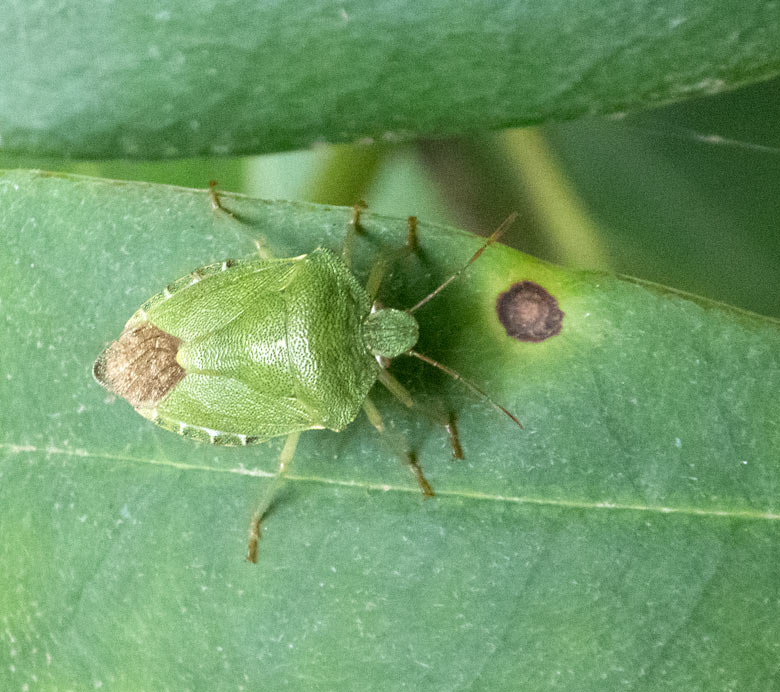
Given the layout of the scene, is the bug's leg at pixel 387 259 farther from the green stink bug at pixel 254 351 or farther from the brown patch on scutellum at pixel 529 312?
the brown patch on scutellum at pixel 529 312

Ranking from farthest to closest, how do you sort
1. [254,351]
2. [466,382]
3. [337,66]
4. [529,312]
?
[254,351]
[466,382]
[529,312]
[337,66]

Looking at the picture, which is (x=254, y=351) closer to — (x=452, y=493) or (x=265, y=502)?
(x=265, y=502)

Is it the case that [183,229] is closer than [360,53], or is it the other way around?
[360,53]

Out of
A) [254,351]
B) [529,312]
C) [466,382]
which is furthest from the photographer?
[254,351]

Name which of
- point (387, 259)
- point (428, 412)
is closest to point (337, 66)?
point (387, 259)

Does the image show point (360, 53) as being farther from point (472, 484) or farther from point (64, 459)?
point (64, 459)

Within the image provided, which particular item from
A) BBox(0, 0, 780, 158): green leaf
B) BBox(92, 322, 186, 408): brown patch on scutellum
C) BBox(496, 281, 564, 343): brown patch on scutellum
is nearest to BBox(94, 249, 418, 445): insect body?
BBox(92, 322, 186, 408): brown patch on scutellum

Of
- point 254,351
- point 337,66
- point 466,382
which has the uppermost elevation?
point 337,66

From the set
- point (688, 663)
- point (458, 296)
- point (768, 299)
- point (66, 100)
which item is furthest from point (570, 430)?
point (66, 100)
